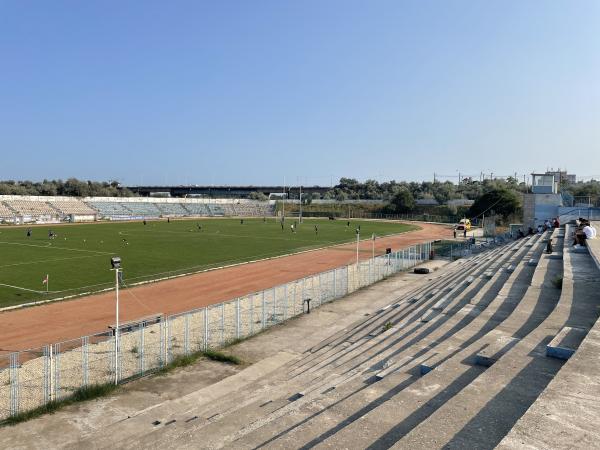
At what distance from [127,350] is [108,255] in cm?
3124

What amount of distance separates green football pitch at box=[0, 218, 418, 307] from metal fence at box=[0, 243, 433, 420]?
37.0 feet

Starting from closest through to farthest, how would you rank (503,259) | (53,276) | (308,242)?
(503,259)
(53,276)
(308,242)

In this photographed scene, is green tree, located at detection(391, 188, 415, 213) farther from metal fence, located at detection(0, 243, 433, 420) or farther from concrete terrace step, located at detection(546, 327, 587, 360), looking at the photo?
concrete terrace step, located at detection(546, 327, 587, 360)

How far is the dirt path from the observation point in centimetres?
2088

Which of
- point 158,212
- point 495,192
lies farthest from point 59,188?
point 495,192

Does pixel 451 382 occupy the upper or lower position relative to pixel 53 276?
upper

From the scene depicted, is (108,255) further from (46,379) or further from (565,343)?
(565,343)

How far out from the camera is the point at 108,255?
151 ft

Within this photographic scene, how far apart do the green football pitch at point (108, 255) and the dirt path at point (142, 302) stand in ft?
8.04

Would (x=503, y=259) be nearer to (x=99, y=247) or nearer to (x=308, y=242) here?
(x=308, y=242)

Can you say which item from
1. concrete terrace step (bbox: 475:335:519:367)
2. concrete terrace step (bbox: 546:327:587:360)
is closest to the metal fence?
concrete terrace step (bbox: 475:335:519:367)

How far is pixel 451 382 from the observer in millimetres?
8852

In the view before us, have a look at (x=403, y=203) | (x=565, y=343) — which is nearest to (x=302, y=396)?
(x=565, y=343)

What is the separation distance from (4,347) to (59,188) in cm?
15441
